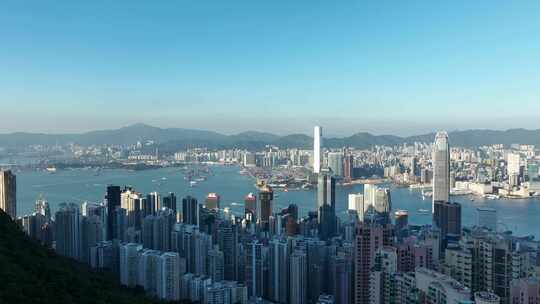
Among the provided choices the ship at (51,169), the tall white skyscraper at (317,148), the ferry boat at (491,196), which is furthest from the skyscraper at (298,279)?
the ship at (51,169)

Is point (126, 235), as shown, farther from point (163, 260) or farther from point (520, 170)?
point (520, 170)

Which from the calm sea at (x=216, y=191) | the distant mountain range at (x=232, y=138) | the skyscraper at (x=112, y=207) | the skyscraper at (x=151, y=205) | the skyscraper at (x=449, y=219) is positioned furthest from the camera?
the distant mountain range at (x=232, y=138)

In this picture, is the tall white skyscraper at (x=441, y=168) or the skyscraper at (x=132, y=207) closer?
the skyscraper at (x=132, y=207)

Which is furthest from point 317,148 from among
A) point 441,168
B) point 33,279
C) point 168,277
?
point 33,279

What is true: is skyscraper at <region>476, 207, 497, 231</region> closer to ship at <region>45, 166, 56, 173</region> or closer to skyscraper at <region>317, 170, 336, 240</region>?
skyscraper at <region>317, 170, 336, 240</region>

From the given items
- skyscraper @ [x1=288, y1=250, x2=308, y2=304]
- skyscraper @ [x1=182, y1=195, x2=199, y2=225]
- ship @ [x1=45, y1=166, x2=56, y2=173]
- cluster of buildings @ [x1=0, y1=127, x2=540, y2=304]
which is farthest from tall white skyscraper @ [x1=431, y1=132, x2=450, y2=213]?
ship @ [x1=45, y1=166, x2=56, y2=173]

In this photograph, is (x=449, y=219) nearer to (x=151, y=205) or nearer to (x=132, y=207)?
(x=151, y=205)

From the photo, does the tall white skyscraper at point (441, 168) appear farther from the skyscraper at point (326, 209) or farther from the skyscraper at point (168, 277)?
the skyscraper at point (168, 277)

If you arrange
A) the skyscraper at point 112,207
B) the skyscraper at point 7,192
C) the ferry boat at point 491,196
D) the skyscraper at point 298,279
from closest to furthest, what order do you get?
the skyscraper at point 298,279 < the skyscraper at point 112,207 < the skyscraper at point 7,192 < the ferry boat at point 491,196
